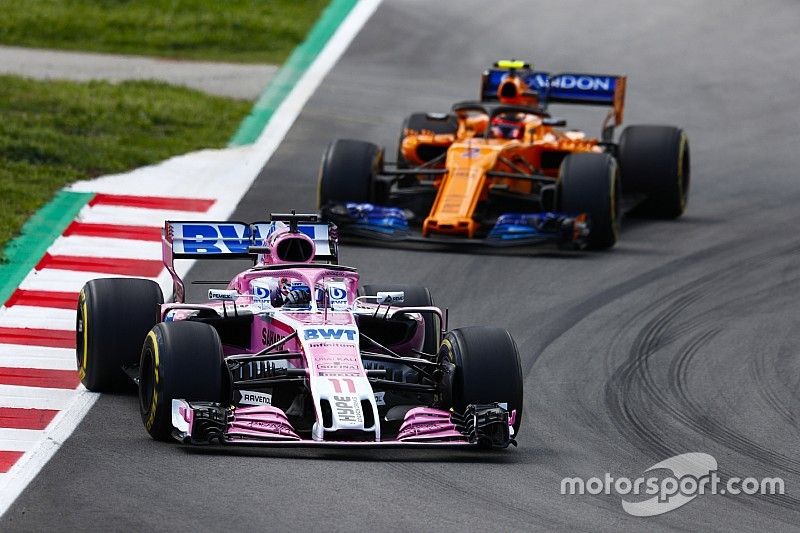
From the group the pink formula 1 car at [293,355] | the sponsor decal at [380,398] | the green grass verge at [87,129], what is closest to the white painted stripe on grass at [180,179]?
the green grass verge at [87,129]

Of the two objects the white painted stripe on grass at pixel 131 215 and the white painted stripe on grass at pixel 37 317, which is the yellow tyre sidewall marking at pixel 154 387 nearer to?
the white painted stripe on grass at pixel 37 317

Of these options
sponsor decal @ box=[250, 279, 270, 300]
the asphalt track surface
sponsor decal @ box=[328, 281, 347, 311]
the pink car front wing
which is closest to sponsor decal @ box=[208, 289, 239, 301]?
sponsor decal @ box=[250, 279, 270, 300]

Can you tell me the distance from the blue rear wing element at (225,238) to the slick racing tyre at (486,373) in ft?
7.37

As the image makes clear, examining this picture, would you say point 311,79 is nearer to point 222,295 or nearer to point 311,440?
point 222,295

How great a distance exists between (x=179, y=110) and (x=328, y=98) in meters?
2.56

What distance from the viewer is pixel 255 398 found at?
41.2 feet

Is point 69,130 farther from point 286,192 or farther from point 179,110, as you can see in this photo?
point 286,192

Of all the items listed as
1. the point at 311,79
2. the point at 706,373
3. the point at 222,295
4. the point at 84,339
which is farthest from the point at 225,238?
the point at 311,79

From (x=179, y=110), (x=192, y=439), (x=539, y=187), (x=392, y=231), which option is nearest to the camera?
(x=192, y=439)

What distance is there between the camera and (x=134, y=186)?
2159 centimetres

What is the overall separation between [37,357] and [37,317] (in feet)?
4.24

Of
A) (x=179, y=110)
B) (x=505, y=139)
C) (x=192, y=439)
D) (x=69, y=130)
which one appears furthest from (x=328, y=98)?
(x=192, y=439)

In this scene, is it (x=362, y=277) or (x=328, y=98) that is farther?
(x=328, y=98)

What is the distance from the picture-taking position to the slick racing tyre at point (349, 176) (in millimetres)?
20312
